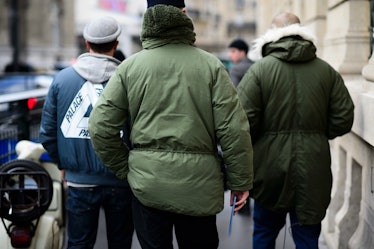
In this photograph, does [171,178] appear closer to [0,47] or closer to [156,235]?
[156,235]

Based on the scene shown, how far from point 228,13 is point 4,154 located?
102 m

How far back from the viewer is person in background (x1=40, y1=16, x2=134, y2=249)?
13.6 ft

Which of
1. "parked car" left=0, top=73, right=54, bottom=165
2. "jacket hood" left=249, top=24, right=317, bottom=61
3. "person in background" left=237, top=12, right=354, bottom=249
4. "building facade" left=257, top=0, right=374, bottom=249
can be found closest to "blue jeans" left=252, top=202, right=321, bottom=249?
"person in background" left=237, top=12, right=354, bottom=249

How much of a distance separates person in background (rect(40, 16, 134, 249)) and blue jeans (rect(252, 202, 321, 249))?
101cm

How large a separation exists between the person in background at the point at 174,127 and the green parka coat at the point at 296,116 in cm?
93

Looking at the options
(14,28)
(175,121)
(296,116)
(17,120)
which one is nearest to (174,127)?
(175,121)

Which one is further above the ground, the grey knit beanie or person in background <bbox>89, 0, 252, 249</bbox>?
the grey knit beanie

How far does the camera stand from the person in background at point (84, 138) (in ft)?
13.6

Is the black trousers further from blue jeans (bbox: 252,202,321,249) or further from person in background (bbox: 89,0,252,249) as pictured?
blue jeans (bbox: 252,202,321,249)

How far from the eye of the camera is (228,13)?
10569 centimetres

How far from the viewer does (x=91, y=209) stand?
4.18m

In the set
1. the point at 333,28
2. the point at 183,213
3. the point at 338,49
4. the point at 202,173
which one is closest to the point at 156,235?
the point at 183,213

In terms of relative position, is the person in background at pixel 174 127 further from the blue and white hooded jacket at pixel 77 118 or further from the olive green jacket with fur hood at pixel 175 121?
the blue and white hooded jacket at pixel 77 118

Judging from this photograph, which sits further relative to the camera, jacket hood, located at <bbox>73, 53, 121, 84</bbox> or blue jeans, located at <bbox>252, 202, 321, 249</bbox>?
blue jeans, located at <bbox>252, 202, 321, 249</bbox>
